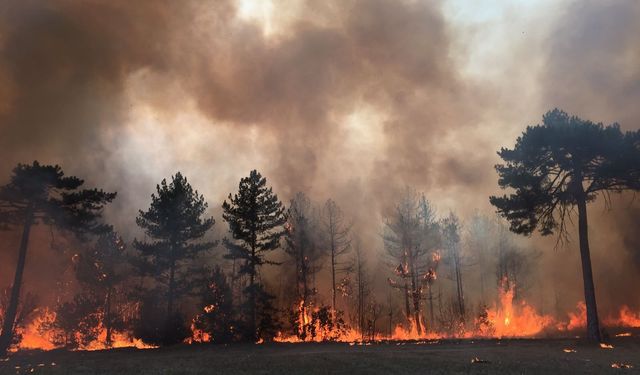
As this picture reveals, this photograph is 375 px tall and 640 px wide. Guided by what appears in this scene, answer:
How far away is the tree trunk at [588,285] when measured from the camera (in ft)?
96.4

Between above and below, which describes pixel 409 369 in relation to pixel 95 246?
below

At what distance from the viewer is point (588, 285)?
102 feet

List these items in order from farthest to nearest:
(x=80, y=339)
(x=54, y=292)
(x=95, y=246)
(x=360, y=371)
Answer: (x=54, y=292)
(x=95, y=246)
(x=80, y=339)
(x=360, y=371)

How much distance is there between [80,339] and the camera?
140ft

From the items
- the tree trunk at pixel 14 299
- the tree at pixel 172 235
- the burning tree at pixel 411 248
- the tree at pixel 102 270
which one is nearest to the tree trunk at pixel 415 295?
the burning tree at pixel 411 248

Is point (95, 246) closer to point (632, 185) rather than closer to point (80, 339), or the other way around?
point (80, 339)

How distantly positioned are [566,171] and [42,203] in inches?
1517

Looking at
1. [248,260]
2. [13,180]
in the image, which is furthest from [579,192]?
[13,180]

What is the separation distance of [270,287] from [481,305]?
26.8m

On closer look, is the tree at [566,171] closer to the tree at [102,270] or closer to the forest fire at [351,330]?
the forest fire at [351,330]

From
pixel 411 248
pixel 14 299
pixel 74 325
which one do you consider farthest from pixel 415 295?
pixel 14 299

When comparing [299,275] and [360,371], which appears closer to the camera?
[360,371]

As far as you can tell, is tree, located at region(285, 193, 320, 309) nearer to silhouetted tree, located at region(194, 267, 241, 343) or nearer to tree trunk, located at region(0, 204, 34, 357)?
silhouetted tree, located at region(194, 267, 241, 343)

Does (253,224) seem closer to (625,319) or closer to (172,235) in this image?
(172,235)
